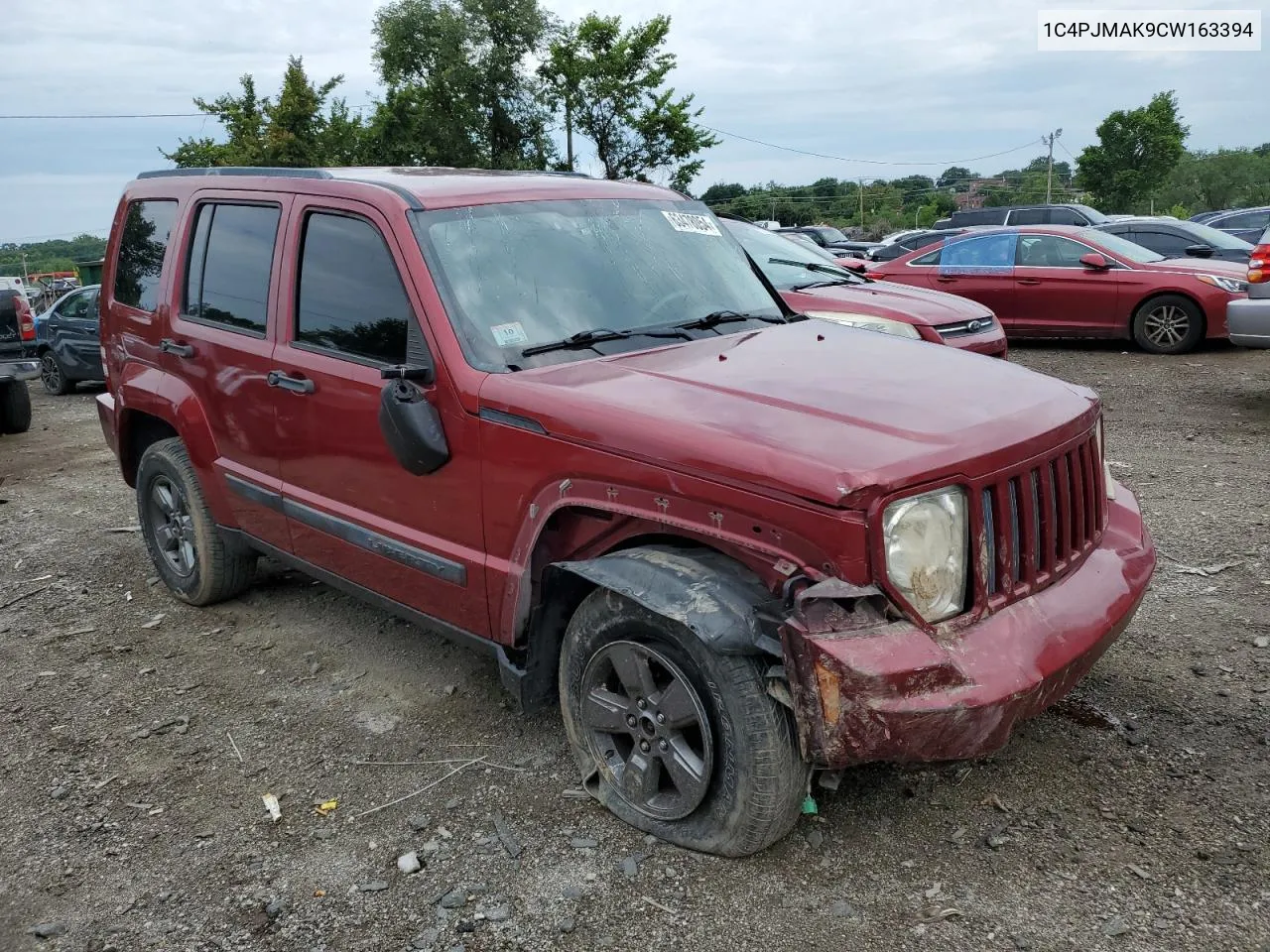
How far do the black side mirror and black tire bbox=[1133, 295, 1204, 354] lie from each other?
10.2m

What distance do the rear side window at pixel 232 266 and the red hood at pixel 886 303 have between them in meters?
4.54

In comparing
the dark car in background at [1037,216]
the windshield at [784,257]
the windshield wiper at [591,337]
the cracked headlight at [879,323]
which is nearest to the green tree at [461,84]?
the dark car in background at [1037,216]

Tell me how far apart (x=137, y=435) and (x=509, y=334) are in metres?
2.86

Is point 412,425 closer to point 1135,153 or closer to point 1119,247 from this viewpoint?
point 1119,247

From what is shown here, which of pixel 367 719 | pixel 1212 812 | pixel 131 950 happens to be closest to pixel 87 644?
pixel 367 719

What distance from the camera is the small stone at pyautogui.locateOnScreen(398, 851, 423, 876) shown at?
297 centimetres

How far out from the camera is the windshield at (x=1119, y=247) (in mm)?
11531

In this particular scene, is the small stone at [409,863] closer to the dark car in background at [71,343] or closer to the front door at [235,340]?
the front door at [235,340]

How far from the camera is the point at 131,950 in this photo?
2705 millimetres

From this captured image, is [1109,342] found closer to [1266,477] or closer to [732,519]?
[1266,477]

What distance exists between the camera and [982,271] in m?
12.2

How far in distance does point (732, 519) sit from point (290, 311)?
7.04ft

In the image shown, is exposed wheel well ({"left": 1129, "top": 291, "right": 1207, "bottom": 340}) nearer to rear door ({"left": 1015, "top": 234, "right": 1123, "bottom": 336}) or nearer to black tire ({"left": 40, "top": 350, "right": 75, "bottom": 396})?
rear door ({"left": 1015, "top": 234, "right": 1123, "bottom": 336})

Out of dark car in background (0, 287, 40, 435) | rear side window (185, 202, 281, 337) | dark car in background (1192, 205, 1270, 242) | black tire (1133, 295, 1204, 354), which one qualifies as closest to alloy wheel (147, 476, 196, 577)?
rear side window (185, 202, 281, 337)
